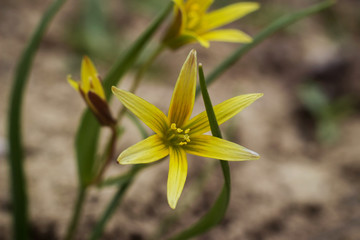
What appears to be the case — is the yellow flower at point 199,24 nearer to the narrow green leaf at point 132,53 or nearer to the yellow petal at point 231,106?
the narrow green leaf at point 132,53

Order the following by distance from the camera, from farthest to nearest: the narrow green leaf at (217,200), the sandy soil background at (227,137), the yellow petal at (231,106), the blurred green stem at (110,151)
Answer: the sandy soil background at (227,137)
the blurred green stem at (110,151)
the yellow petal at (231,106)
the narrow green leaf at (217,200)

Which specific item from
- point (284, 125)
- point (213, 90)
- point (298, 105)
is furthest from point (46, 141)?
point (298, 105)

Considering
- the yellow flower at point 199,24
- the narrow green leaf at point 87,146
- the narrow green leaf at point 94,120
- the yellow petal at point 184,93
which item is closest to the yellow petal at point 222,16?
the yellow flower at point 199,24

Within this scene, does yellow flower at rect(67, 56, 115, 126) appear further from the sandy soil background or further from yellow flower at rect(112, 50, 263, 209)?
the sandy soil background

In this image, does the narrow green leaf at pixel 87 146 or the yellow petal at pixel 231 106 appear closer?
the yellow petal at pixel 231 106

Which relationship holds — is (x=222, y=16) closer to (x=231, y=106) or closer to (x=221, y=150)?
(x=231, y=106)

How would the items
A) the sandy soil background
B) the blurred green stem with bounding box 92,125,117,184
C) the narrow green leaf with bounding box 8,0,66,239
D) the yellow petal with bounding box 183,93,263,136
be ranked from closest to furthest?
the yellow petal with bounding box 183,93,263,136 → the blurred green stem with bounding box 92,125,117,184 → the narrow green leaf with bounding box 8,0,66,239 → the sandy soil background

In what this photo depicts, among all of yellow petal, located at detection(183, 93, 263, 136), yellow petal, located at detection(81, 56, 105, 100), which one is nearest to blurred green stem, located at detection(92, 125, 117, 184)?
yellow petal, located at detection(81, 56, 105, 100)
